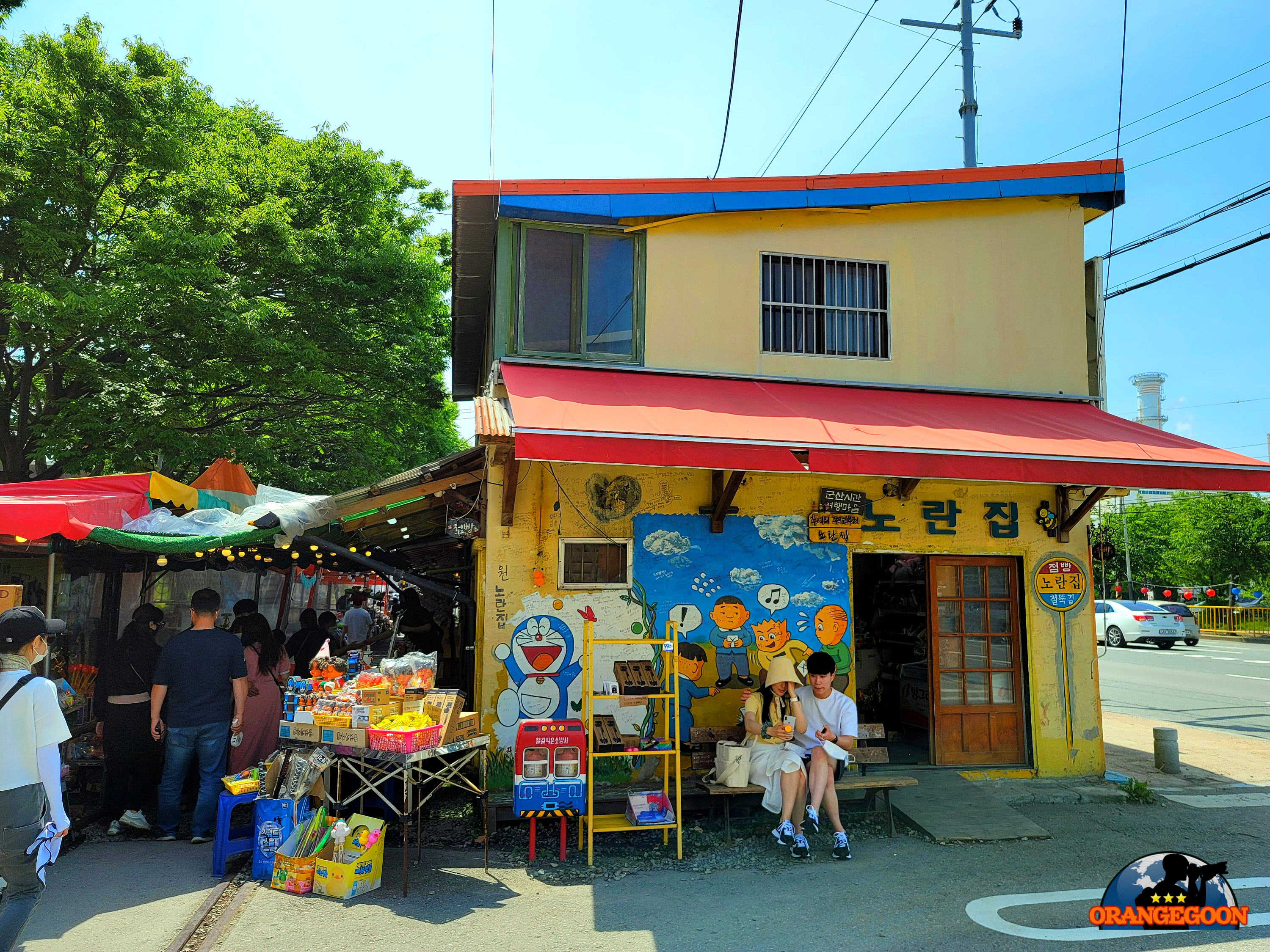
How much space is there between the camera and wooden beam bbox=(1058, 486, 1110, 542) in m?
8.98

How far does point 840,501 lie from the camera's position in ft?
28.5

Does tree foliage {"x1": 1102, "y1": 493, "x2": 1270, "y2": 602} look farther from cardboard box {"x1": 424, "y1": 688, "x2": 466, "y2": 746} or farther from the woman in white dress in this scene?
cardboard box {"x1": 424, "y1": 688, "x2": 466, "y2": 746}

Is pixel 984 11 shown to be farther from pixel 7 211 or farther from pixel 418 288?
pixel 7 211

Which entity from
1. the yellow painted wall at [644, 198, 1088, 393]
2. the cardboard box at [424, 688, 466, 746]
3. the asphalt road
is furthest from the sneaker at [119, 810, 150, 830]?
the asphalt road

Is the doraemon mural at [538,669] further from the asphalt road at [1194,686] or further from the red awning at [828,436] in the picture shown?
the asphalt road at [1194,686]

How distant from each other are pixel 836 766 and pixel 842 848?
0.80 m

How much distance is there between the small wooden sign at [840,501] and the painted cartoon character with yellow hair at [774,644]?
1.31 metres

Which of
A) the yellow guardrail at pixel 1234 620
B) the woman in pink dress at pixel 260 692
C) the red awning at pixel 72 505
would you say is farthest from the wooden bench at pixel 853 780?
the yellow guardrail at pixel 1234 620

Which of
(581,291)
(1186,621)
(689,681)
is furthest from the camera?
(1186,621)

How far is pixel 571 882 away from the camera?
615 centimetres

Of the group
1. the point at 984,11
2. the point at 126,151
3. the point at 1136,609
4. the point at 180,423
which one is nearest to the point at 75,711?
the point at 180,423

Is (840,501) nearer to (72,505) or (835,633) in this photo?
(835,633)

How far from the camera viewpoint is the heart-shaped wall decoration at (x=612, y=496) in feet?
26.9

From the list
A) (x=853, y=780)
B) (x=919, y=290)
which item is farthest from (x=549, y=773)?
(x=919, y=290)
